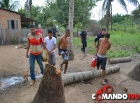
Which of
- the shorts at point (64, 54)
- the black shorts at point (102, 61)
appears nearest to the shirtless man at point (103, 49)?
the black shorts at point (102, 61)

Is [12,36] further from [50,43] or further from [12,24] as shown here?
[50,43]

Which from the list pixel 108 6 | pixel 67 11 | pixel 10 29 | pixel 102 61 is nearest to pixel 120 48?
pixel 108 6

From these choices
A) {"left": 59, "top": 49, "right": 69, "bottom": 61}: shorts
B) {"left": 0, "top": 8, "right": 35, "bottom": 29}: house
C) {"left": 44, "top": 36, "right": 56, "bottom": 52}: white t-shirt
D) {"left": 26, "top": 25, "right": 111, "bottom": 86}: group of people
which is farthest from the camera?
{"left": 0, "top": 8, "right": 35, "bottom": 29}: house

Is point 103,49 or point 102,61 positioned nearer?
point 103,49

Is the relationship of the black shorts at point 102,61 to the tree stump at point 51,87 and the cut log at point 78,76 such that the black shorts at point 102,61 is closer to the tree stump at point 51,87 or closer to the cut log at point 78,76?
the cut log at point 78,76

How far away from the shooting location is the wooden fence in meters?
15.8

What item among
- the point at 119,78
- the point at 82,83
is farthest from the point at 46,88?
the point at 119,78

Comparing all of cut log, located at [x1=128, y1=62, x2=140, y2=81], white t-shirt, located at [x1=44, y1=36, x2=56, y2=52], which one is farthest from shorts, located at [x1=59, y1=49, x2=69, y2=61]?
cut log, located at [x1=128, y1=62, x2=140, y2=81]

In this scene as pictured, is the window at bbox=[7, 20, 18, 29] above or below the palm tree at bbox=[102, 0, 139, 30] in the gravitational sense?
below

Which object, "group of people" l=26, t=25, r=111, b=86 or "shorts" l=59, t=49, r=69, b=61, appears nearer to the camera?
"group of people" l=26, t=25, r=111, b=86

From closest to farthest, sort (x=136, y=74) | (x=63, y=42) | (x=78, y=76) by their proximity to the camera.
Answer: (x=78, y=76) → (x=63, y=42) → (x=136, y=74)

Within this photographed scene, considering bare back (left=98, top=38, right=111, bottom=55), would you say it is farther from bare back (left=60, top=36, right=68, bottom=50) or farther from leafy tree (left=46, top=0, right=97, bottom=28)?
leafy tree (left=46, top=0, right=97, bottom=28)

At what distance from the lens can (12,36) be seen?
1638cm

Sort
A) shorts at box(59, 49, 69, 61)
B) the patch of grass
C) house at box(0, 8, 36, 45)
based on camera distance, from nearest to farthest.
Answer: shorts at box(59, 49, 69, 61) → the patch of grass → house at box(0, 8, 36, 45)
